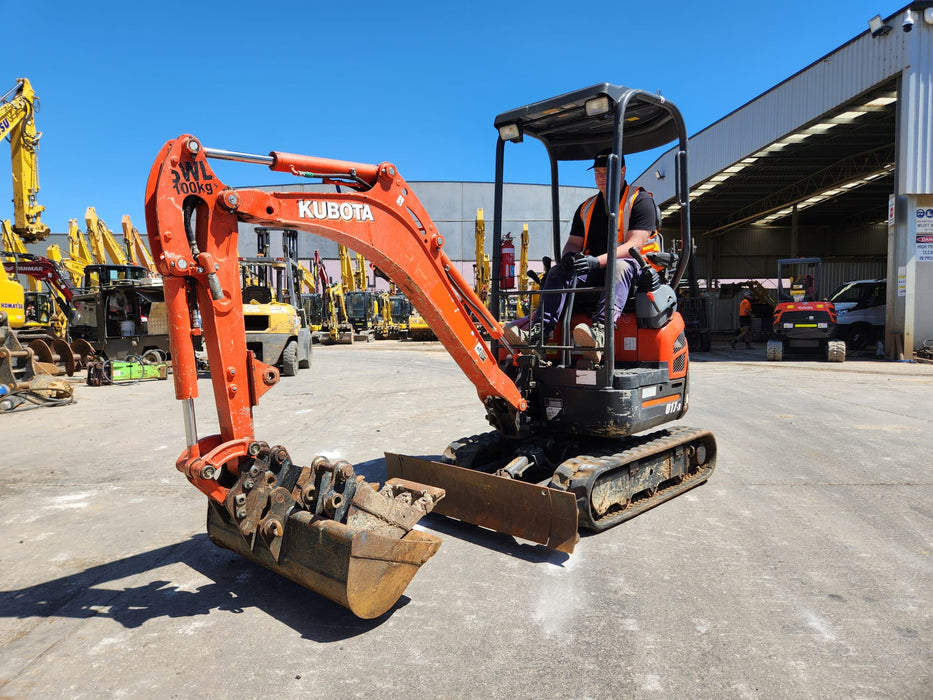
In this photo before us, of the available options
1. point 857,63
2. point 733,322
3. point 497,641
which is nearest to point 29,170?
point 497,641

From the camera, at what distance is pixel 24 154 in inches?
652

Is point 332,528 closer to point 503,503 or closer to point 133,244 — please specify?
point 503,503

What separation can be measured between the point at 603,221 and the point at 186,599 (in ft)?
13.2

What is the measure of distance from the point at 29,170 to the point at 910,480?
20.1m

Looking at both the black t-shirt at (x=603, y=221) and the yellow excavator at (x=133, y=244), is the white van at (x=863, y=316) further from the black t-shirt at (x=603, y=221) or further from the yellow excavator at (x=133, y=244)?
the yellow excavator at (x=133, y=244)

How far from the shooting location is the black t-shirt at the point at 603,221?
193 inches

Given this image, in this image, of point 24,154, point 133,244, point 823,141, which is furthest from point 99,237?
point 823,141

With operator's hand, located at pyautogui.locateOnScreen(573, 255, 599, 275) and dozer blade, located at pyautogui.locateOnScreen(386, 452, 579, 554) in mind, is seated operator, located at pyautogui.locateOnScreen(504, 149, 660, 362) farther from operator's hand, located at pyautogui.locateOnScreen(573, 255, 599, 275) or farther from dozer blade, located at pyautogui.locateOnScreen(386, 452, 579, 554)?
dozer blade, located at pyautogui.locateOnScreen(386, 452, 579, 554)

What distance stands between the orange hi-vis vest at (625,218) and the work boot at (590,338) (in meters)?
0.75

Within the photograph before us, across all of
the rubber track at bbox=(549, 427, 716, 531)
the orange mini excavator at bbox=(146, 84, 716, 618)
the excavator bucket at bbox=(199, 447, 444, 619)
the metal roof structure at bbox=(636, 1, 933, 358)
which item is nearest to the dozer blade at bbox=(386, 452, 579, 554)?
the orange mini excavator at bbox=(146, 84, 716, 618)

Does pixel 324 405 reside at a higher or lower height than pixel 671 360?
lower

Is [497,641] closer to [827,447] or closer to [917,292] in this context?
[827,447]

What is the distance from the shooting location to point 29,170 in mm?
16703

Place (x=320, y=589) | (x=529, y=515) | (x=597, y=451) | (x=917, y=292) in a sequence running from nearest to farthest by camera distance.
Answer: (x=320, y=589) < (x=529, y=515) < (x=597, y=451) < (x=917, y=292)
